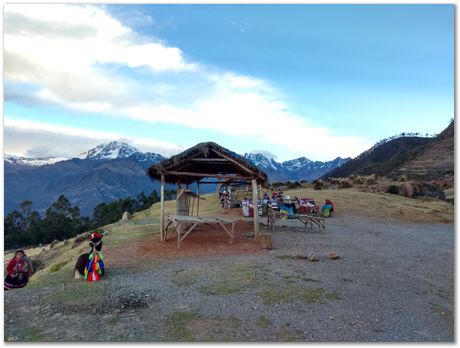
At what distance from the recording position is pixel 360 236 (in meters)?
18.3

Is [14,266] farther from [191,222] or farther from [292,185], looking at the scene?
[292,185]

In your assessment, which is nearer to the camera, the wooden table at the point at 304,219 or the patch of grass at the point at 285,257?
the patch of grass at the point at 285,257

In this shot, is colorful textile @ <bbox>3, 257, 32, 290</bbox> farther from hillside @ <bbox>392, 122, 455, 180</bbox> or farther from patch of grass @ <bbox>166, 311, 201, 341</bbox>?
hillside @ <bbox>392, 122, 455, 180</bbox>

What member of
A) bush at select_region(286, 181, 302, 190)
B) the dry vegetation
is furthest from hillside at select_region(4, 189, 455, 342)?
bush at select_region(286, 181, 302, 190)

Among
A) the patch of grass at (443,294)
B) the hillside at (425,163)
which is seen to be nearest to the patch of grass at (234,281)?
the patch of grass at (443,294)

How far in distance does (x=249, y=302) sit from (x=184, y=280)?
2.26 meters

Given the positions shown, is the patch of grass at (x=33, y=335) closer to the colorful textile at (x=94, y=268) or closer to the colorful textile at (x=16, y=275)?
the colorful textile at (x=94, y=268)

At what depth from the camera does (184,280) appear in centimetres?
956

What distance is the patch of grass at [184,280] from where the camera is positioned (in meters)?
9.20

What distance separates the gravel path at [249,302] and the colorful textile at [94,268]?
0.30 meters

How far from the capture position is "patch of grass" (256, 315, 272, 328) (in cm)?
673

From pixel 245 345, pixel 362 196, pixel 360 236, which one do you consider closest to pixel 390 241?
pixel 360 236

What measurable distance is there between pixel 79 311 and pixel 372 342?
531 cm

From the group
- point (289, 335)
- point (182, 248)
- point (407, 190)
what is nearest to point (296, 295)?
point (289, 335)
